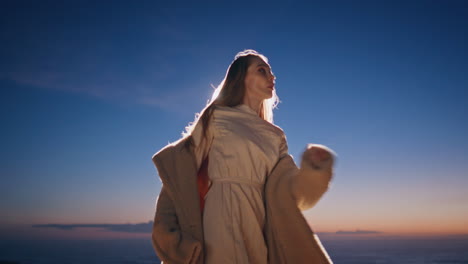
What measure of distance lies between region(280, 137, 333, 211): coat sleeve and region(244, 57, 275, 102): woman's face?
28.9 inches

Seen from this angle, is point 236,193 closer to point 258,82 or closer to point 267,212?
point 267,212

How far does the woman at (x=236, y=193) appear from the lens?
2.53 metres

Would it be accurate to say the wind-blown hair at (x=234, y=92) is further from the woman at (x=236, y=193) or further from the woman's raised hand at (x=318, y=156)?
the woman's raised hand at (x=318, y=156)

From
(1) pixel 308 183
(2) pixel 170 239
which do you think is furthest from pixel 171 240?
(1) pixel 308 183

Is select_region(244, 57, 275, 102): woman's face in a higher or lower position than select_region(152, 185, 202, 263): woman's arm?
higher

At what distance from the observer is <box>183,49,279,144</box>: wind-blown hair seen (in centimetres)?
321

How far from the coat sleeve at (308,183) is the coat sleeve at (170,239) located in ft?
2.89

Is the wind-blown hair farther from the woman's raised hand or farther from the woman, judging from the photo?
the woman's raised hand

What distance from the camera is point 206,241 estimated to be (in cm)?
265

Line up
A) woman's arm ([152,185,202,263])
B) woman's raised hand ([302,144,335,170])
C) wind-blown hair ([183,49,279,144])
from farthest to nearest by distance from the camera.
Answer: wind-blown hair ([183,49,279,144]) → woman's arm ([152,185,202,263]) → woman's raised hand ([302,144,335,170])

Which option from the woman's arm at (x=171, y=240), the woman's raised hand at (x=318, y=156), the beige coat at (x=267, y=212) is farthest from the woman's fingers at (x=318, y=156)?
the woman's arm at (x=171, y=240)

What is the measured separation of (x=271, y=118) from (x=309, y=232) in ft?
4.22

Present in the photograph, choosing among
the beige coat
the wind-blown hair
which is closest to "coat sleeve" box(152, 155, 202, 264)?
the beige coat

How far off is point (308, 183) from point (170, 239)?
1096 millimetres
